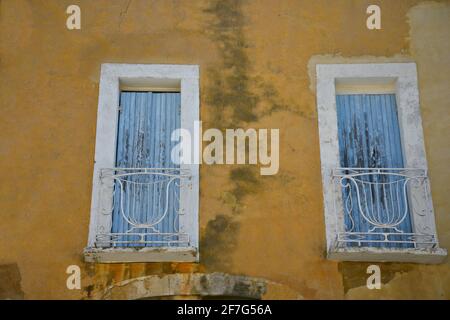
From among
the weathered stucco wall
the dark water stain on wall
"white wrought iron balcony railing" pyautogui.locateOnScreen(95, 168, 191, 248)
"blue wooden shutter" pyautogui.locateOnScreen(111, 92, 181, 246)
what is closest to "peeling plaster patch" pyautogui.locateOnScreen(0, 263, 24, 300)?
the weathered stucco wall

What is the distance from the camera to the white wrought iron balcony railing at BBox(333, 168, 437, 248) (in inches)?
388

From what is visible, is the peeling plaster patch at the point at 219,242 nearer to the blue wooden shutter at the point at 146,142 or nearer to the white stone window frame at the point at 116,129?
the white stone window frame at the point at 116,129

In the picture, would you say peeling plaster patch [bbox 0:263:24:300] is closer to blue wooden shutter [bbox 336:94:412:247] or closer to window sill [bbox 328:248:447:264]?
window sill [bbox 328:248:447:264]

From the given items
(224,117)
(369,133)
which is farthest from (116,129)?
(369,133)

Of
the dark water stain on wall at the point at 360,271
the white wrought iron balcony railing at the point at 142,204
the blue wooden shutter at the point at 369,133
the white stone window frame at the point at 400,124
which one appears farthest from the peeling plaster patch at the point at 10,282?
the blue wooden shutter at the point at 369,133

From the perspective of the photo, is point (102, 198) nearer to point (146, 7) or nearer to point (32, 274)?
point (32, 274)

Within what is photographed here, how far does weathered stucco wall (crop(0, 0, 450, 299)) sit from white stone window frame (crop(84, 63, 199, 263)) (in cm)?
11

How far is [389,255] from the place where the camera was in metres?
9.52

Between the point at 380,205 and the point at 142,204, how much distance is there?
3167mm

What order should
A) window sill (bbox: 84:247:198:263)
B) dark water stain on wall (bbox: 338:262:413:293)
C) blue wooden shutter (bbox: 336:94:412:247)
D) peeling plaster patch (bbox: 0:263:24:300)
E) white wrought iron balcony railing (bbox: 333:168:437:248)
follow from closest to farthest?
1. window sill (bbox: 84:247:198:263)
2. peeling plaster patch (bbox: 0:263:24:300)
3. dark water stain on wall (bbox: 338:262:413:293)
4. white wrought iron balcony railing (bbox: 333:168:437:248)
5. blue wooden shutter (bbox: 336:94:412:247)

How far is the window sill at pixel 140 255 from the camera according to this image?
936 cm

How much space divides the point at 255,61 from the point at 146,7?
5.90ft

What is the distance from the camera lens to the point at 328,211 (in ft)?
32.6

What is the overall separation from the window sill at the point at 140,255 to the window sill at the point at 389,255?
1.80 m
